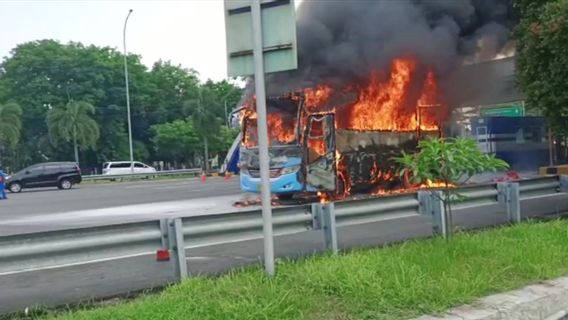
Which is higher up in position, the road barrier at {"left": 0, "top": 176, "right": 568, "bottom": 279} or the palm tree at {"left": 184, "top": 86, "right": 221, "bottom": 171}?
the palm tree at {"left": 184, "top": 86, "right": 221, "bottom": 171}

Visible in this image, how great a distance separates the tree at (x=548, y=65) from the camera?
1013 cm

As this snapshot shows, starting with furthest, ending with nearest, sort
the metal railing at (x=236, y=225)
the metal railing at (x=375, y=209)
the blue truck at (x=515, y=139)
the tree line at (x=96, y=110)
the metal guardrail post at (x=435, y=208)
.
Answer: the tree line at (x=96, y=110) < the blue truck at (x=515, y=139) < the metal guardrail post at (x=435, y=208) < the metal railing at (x=375, y=209) < the metal railing at (x=236, y=225)

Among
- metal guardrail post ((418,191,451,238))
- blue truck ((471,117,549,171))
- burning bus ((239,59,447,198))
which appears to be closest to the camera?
metal guardrail post ((418,191,451,238))

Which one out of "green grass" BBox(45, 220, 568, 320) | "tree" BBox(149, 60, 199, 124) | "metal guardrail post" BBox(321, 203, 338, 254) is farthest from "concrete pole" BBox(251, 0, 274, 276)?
"tree" BBox(149, 60, 199, 124)

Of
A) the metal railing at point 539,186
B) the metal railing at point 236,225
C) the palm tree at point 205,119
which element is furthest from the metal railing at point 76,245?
the palm tree at point 205,119

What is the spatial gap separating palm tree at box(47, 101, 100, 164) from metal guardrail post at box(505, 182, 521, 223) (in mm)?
45299

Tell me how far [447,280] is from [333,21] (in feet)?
42.6

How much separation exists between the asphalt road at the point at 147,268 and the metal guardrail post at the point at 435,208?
904mm

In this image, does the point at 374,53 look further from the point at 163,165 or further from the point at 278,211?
the point at 163,165

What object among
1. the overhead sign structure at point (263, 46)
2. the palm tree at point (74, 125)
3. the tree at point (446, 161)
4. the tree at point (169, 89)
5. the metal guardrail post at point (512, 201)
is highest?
the tree at point (169, 89)

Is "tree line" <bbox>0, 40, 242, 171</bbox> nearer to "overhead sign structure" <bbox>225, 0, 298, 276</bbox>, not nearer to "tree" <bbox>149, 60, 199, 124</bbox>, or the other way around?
"tree" <bbox>149, 60, 199, 124</bbox>

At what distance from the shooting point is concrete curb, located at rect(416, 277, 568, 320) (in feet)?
16.5

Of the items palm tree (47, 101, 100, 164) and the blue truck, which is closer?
the blue truck

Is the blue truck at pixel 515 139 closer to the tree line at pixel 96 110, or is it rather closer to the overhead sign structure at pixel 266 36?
the overhead sign structure at pixel 266 36
